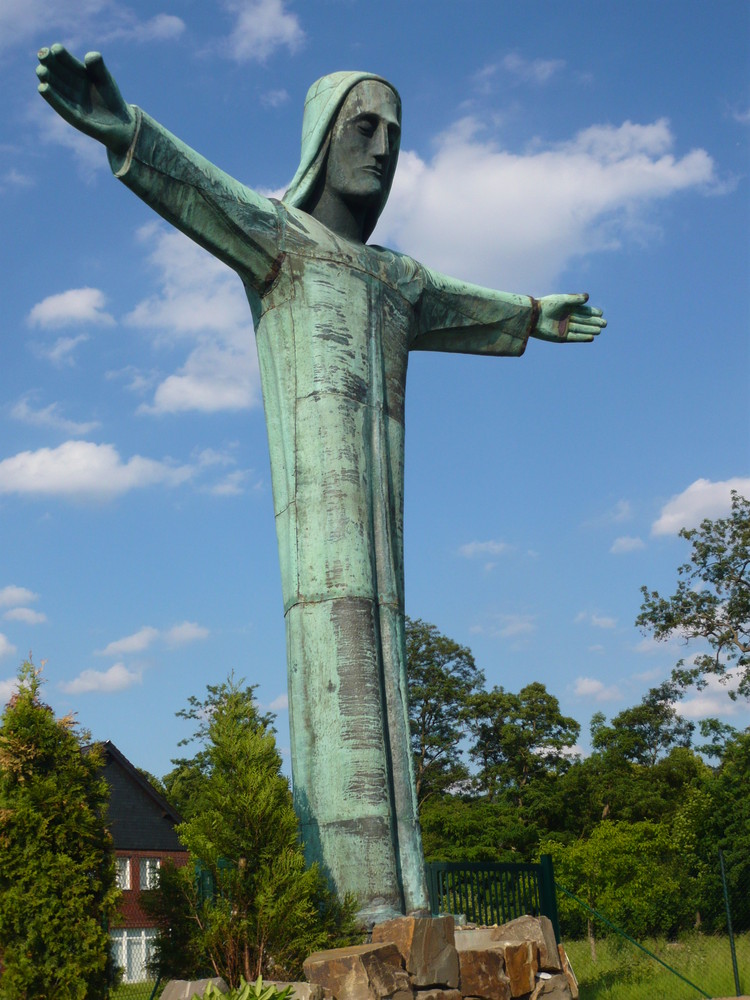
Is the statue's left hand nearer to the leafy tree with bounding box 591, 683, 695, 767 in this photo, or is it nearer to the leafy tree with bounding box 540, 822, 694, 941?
the leafy tree with bounding box 540, 822, 694, 941

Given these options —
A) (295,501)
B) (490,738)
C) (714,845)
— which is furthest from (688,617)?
(295,501)

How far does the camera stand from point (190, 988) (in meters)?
5.62

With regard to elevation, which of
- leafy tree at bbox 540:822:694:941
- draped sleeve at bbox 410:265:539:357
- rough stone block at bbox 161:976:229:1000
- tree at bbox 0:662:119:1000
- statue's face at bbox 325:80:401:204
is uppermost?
statue's face at bbox 325:80:401:204

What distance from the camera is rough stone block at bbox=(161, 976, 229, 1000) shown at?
5566 mm

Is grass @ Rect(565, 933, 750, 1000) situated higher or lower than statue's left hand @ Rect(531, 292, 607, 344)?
lower

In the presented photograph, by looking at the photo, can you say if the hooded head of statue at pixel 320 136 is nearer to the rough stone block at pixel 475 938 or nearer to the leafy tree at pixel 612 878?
the rough stone block at pixel 475 938

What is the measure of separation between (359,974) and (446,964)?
0.74 m

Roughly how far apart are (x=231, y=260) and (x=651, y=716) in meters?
37.8

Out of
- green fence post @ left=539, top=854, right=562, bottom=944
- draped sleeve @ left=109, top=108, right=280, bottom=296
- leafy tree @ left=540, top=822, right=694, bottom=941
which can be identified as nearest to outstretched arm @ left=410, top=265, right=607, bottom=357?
draped sleeve @ left=109, top=108, right=280, bottom=296

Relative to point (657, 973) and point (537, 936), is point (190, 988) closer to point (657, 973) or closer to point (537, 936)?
point (537, 936)

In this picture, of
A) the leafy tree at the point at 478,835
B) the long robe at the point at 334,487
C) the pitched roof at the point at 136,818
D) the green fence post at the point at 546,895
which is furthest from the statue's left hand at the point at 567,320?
the leafy tree at the point at 478,835

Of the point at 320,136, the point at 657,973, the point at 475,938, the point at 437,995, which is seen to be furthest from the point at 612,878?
the point at 320,136

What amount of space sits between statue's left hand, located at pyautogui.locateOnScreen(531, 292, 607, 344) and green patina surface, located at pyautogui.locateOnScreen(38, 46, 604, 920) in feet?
4.73

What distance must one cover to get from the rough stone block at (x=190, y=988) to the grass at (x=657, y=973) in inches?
283
